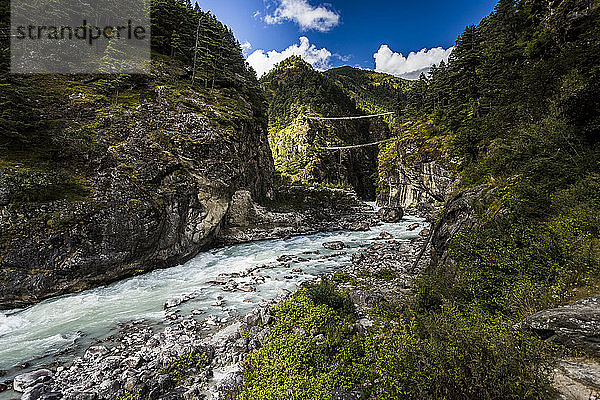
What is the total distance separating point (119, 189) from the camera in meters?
14.9

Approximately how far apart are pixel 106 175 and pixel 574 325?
21135 mm

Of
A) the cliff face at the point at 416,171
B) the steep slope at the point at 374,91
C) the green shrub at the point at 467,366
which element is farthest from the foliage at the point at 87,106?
the steep slope at the point at 374,91

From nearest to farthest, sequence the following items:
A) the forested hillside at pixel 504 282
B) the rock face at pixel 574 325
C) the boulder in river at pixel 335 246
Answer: the rock face at pixel 574 325, the forested hillside at pixel 504 282, the boulder in river at pixel 335 246

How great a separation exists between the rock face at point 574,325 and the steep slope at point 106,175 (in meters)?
18.4

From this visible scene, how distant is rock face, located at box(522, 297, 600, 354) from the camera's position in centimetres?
396

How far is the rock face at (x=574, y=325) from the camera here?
396 cm

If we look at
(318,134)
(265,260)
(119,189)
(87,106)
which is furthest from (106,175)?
(318,134)

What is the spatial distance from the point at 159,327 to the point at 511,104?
20992 mm

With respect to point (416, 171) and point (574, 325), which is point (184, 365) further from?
point (416, 171)

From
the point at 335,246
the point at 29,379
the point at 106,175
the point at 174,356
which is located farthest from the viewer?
the point at 335,246

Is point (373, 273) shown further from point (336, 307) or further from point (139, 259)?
point (139, 259)

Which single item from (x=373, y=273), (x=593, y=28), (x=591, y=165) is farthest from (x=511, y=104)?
(x=373, y=273)

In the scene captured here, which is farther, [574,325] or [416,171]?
[416,171]

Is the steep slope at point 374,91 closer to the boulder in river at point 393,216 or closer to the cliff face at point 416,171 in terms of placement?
the cliff face at point 416,171
